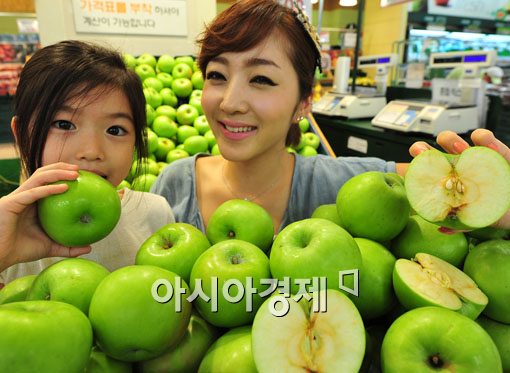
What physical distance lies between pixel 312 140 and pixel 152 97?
3.75 ft

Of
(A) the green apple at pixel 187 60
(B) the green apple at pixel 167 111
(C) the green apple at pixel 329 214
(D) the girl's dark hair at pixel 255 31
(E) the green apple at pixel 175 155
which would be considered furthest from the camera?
(A) the green apple at pixel 187 60

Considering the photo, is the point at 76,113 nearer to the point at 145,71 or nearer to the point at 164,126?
the point at 164,126

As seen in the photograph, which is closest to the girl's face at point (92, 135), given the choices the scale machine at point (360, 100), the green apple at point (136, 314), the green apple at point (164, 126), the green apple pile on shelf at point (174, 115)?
the green apple at point (136, 314)

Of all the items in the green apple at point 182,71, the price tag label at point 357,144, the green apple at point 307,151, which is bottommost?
the price tag label at point 357,144

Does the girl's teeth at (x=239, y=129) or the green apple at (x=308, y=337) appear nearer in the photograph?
the green apple at (x=308, y=337)

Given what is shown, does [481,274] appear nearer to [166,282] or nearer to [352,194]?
[352,194]

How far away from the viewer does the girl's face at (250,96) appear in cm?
118

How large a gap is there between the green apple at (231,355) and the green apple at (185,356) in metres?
0.03

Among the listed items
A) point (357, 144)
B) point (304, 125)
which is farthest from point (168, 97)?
point (357, 144)

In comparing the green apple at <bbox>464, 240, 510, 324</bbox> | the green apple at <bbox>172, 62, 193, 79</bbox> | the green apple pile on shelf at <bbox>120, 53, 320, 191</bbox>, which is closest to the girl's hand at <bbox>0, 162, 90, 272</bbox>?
the green apple at <bbox>464, 240, 510, 324</bbox>

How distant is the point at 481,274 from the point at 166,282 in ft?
1.68

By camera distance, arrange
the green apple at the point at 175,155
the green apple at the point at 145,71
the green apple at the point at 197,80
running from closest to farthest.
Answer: the green apple at the point at 175,155 → the green apple at the point at 145,71 → the green apple at the point at 197,80

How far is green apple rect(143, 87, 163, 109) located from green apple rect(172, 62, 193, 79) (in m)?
0.30

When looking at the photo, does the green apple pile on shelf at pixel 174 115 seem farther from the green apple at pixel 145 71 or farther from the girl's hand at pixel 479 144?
the girl's hand at pixel 479 144
